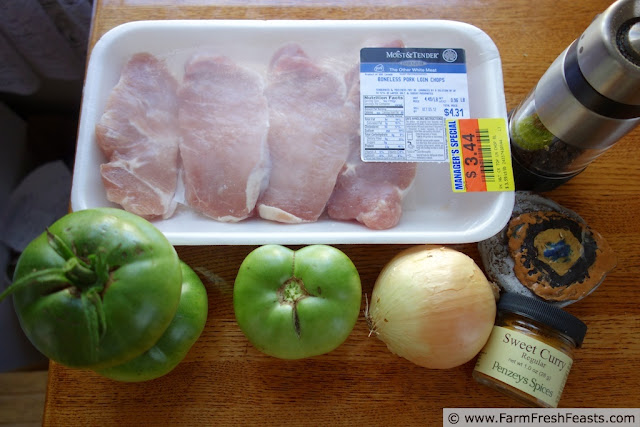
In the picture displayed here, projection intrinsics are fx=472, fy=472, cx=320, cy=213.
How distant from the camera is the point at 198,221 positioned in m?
0.83

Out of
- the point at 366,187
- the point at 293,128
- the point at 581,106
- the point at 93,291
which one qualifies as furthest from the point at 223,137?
the point at 581,106

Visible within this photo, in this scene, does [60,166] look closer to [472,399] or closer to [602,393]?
[472,399]

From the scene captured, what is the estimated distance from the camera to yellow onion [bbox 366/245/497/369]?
69 cm

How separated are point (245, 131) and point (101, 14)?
0.41 m

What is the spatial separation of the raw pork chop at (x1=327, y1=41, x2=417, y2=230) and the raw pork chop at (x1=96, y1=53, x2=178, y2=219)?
11.9 inches

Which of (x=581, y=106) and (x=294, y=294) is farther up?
(x=581, y=106)

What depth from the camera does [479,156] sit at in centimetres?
81

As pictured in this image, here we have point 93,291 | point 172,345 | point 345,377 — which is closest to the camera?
point 93,291

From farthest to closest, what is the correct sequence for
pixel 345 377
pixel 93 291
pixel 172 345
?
pixel 345 377
pixel 172 345
pixel 93 291

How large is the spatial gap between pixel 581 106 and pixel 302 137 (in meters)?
0.44

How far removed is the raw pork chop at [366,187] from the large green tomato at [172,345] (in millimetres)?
284

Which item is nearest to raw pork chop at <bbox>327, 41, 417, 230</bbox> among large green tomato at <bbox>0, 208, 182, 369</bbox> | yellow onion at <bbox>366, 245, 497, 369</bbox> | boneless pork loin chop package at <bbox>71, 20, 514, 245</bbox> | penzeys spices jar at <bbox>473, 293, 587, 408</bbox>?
boneless pork loin chop package at <bbox>71, 20, 514, 245</bbox>

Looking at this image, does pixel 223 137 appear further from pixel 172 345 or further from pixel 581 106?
pixel 581 106

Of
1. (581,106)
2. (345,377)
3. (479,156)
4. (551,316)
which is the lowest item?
(345,377)
